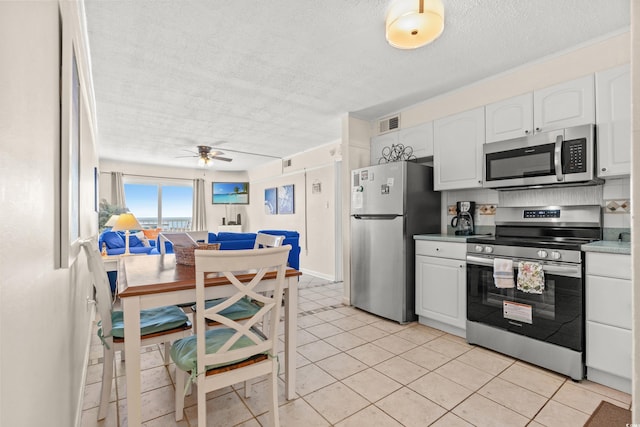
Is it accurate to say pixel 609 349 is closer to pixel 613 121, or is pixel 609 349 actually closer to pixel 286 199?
pixel 613 121

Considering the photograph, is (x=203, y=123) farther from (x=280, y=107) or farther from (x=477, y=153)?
(x=477, y=153)

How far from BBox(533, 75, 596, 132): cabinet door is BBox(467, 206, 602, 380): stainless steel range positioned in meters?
0.71

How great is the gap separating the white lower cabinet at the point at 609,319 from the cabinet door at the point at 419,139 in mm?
1794

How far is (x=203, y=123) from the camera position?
431cm

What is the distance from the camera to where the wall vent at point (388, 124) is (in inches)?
150

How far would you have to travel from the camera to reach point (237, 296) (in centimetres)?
146

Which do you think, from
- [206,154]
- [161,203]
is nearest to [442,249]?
[206,154]

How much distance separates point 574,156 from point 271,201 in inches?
231

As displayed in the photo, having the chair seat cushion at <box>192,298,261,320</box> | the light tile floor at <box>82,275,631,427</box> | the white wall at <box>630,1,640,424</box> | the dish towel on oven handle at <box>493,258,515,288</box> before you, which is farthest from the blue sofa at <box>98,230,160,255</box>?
the white wall at <box>630,1,640,424</box>

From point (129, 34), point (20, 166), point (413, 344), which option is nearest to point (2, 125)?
point (20, 166)

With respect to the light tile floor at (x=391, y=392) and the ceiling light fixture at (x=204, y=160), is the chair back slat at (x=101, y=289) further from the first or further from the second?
the ceiling light fixture at (x=204, y=160)

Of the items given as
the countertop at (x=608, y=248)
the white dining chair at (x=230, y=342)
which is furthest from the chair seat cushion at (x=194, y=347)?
the countertop at (x=608, y=248)

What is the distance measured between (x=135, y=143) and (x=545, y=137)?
584 cm

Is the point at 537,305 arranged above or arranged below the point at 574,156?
below
